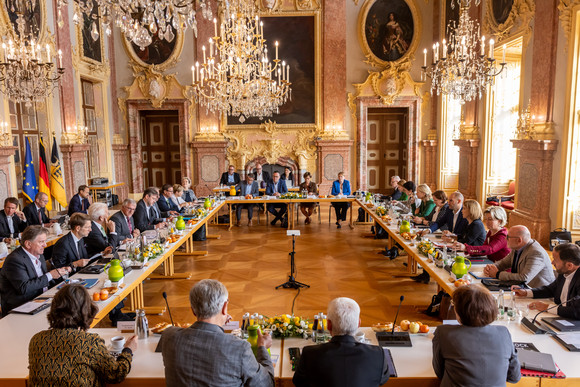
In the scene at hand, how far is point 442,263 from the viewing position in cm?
479

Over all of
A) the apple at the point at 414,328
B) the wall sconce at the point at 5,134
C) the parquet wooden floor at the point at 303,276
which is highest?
the wall sconce at the point at 5,134

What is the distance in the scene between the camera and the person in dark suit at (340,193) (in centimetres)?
1031

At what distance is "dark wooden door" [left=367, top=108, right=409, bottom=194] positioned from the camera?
45.5 feet

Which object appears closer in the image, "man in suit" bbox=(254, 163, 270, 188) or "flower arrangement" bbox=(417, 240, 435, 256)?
"flower arrangement" bbox=(417, 240, 435, 256)

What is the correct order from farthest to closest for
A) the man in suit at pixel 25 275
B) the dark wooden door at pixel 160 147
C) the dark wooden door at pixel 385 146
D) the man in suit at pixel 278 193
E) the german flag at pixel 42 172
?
the dark wooden door at pixel 160 147
the dark wooden door at pixel 385 146
the man in suit at pixel 278 193
the german flag at pixel 42 172
the man in suit at pixel 25 275

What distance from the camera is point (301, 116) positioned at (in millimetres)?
13203

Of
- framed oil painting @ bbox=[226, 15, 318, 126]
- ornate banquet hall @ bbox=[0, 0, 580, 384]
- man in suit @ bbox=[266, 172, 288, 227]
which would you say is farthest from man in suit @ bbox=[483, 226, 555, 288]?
framed oil painting @ bbox=[226, 15, 318, 126]

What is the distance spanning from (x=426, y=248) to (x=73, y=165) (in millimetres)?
8728

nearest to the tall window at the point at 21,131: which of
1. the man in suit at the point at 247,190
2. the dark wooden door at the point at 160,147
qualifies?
the dark wooden door at the point at 160,147

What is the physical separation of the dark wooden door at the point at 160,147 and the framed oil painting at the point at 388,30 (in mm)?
6282

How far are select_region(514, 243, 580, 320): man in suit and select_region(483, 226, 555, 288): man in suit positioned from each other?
324 millimetres

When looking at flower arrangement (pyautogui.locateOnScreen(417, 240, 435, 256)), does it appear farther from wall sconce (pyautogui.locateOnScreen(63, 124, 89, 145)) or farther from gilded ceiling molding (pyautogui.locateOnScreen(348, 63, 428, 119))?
wall sconce (pyautogui.locateOnScreen(63, 124, 89, 145))

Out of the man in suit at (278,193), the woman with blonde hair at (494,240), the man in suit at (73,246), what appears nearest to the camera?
the man in suit at (73,246)

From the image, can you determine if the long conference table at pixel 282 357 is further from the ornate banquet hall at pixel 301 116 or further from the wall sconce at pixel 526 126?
the wall sconce at pixel 526 126
